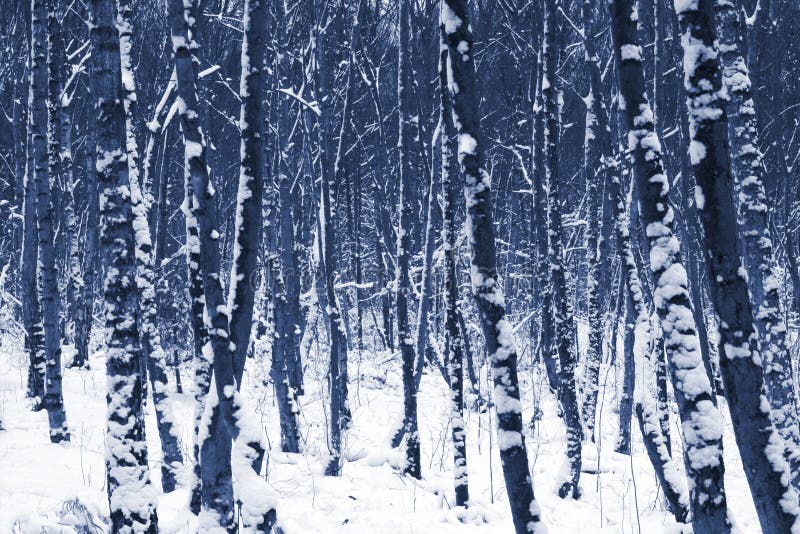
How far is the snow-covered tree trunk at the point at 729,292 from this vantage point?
3168 mm

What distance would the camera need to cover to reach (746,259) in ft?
18.0

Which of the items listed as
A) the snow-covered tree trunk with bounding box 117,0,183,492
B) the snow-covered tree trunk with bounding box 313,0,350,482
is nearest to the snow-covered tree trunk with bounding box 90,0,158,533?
the snow-covered tree trunk with bounding box 117,0,183,492

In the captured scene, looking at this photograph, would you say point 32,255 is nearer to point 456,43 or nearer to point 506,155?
point 456,43

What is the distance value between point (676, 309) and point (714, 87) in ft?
4.00

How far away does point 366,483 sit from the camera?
726 centimetres

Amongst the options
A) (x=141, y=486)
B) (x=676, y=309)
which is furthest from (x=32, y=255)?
(x=676, y=309)

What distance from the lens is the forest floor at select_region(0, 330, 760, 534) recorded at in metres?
5.69

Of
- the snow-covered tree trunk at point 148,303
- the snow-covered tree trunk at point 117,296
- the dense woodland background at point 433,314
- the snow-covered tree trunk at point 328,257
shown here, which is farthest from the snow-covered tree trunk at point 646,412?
the snow-covered tree trunk at point 148,303

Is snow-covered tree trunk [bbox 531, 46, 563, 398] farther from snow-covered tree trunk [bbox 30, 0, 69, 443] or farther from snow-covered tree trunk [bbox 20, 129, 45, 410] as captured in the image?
snow-covered tree trunk [bbox 20, 129, 45, 410]

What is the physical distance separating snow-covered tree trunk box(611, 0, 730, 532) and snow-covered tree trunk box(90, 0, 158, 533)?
3617 millimetres

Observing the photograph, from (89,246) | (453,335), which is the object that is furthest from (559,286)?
(89,246)

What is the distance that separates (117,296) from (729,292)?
4089 millimetres

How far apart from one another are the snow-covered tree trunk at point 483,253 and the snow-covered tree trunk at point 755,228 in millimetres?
2586

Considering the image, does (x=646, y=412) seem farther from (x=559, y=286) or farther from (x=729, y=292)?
(x=729, y=292)
